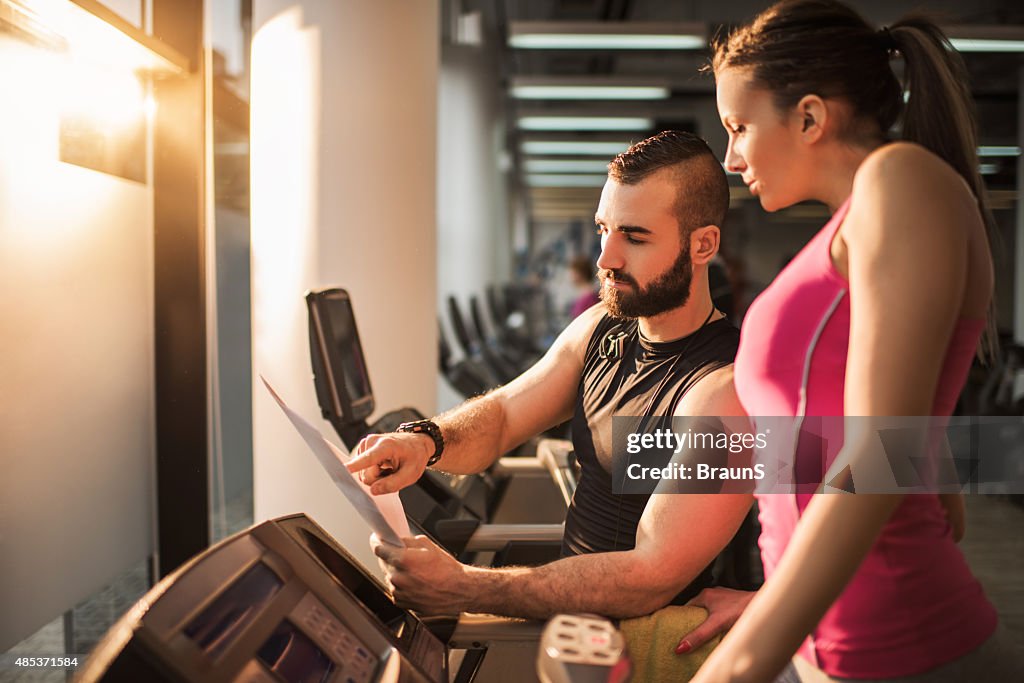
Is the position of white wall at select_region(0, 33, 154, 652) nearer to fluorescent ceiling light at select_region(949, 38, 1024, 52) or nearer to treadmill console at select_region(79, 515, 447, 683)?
treadmill console at select_region(79, 515, 447, 683)

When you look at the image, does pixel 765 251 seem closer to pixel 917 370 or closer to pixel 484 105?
pixel 484 105

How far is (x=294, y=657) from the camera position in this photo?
853 millimetres

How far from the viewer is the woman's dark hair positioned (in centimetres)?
83

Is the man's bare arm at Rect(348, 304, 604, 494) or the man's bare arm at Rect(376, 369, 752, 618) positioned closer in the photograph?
the man's bare arm at Rect(376, 369, 752, 618)

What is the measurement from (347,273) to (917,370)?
2.49m

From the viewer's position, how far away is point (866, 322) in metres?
0.75

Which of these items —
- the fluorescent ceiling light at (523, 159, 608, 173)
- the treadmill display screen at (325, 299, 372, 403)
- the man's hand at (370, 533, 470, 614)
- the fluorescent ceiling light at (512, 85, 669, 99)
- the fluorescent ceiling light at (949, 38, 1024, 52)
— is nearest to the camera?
the man's hand at (370, 533, 470, 614)

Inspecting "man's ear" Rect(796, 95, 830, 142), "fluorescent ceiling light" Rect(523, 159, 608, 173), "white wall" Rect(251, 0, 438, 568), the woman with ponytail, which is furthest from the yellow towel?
"fluorescent ceiling light" Rect(523, 159, 608, 173)

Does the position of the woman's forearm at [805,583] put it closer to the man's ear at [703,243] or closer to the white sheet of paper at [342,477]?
the white sheet of paper at [342,477]

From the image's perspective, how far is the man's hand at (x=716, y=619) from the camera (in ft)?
4.31

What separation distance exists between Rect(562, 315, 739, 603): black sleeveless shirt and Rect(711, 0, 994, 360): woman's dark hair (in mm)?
569

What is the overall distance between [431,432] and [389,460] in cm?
16

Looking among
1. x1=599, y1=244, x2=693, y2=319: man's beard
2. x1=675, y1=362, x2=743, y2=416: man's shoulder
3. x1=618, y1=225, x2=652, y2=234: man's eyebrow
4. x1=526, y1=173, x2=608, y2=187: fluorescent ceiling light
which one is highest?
x1=526, y1=173, x2=608, y2=187: fluorescent ceiling light

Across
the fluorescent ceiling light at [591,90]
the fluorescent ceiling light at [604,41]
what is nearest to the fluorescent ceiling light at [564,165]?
the fluorescent ceiling light at [591,90]
